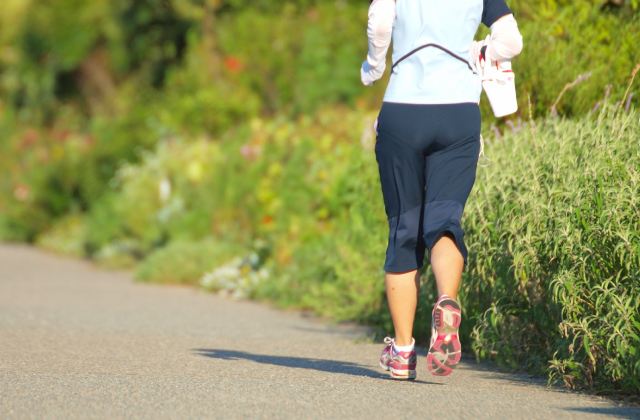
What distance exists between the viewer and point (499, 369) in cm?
418

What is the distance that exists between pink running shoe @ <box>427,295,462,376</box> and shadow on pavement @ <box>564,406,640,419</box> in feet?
1.53

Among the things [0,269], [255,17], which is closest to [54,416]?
[0,269]

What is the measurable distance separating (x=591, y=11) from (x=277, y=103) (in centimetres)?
842

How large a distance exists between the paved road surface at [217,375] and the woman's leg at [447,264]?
428 mm

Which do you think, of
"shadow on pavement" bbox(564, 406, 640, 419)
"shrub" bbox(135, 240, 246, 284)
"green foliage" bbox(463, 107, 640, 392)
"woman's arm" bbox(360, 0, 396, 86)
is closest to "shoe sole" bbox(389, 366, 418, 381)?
"green foliage" bbox(463, 107, 640, 392)

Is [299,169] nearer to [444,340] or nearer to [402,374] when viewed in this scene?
[402,374]

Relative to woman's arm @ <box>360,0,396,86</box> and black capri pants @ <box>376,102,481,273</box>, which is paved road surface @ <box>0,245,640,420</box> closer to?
black capri pants @ <box>376,102,481,273</box>

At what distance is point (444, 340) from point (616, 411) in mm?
688

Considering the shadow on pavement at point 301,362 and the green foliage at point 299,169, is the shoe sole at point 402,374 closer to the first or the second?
the shadow on pavement at point 301,362

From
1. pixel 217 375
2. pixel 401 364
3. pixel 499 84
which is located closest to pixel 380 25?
pixel 499 84

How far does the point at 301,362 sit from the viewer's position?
4.33 m

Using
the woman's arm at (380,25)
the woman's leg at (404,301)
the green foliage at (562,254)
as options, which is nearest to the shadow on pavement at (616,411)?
the green foliage at (562,254)

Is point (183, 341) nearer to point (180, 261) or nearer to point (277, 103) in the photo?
point (180, 261)

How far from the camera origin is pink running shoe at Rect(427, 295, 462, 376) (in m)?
3.29
